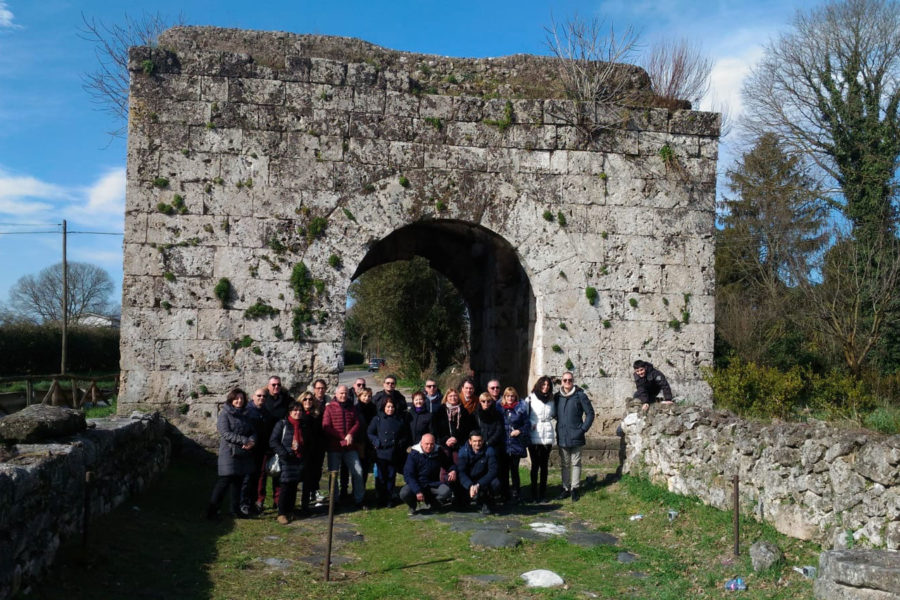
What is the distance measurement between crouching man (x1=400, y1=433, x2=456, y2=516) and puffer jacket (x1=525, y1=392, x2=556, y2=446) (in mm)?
1237

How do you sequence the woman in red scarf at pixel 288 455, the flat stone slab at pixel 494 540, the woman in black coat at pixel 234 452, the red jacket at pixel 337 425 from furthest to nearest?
the red jacket at pixel 337 425
the woman in red scarf at pixel 288 455
the woman in black coat at pixel 234 452
the flat stone slab at pixel 494 540

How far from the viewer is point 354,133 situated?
35.3ft

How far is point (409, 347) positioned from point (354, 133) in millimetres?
17732

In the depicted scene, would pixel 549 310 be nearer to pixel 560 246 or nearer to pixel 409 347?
pixel 560 246

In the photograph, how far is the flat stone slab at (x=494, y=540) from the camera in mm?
6934

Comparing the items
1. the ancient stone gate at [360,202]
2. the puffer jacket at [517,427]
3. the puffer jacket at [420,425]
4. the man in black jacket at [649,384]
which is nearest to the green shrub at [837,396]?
the ancient stone gate at [360,202]

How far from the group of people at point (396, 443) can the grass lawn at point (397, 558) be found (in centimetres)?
39

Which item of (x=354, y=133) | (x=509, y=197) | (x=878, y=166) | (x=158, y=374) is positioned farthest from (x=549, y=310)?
(x=878, y=166)

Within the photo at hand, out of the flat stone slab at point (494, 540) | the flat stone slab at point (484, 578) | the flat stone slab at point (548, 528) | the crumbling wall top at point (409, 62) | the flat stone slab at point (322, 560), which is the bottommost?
the flat stone slab at point (322, 560)

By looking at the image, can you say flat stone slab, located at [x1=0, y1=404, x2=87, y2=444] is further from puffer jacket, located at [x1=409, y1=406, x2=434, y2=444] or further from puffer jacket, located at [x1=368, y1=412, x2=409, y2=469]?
puffer jacket, located at [x1=409, y1=406, x2=434, y2=444]

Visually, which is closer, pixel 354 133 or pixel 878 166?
pixel 354 133

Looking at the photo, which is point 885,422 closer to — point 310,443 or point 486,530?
point 486,530

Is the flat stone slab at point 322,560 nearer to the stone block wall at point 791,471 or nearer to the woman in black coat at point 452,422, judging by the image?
the woman in black coat at point 452,422

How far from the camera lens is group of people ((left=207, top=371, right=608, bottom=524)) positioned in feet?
26.7
